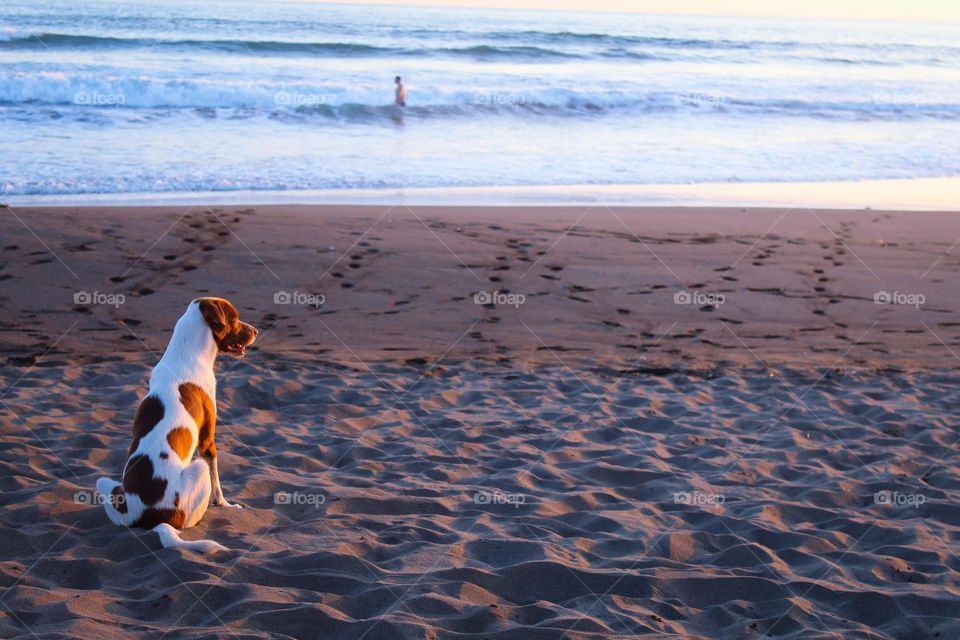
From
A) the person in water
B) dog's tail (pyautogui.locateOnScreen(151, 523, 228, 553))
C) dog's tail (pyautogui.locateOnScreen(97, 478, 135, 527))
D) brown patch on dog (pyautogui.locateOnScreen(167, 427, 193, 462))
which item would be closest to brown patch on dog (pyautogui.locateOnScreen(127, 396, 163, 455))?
brown patch on dog (pyautogui.locateOnScreen(167, 427, 193, 462))

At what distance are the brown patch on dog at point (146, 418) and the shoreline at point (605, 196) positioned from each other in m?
8.71

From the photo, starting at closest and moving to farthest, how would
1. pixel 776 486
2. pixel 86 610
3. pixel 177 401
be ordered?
1. pixel 86 610
2. pixel 177 401
3. pixel 776 486

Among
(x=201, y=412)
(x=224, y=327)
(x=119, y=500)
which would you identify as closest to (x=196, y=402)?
(x=201, y=412)

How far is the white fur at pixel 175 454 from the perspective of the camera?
4441mm

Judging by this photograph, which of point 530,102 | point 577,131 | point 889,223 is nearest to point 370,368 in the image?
point 889,223

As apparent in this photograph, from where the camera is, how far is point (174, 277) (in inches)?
373

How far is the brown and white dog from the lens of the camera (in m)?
4.43

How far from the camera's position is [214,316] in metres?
4.86

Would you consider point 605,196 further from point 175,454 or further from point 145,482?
point 145,482

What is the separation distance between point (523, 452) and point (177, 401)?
7.35 feet

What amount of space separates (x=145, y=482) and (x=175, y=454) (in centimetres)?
19

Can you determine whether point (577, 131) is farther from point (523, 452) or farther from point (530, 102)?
point (523, 452)

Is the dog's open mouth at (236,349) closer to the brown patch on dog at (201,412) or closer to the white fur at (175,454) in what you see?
the white fur at (175,454)

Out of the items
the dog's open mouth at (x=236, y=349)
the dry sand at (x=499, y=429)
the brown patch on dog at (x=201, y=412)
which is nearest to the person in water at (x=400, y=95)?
the dry sand at (x=499, y=429)
